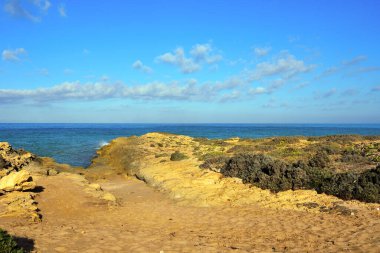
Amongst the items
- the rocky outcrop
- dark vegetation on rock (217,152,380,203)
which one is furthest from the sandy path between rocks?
the rocky outcrop

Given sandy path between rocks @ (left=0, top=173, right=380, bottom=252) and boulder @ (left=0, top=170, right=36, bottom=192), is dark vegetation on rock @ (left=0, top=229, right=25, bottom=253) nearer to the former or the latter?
sandy path between rocks @ (left=0, top=173, right=380, bottom=252)

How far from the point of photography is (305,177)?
669 inches

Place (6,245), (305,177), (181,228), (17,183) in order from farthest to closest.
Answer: (305,177), (17,183), (181,228), (6,245)

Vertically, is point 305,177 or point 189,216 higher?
point 305,177

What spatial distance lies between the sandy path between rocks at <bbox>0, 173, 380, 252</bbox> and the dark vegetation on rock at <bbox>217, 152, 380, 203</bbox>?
2361mm

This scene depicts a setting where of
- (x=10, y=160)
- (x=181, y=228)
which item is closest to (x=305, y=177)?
(x=181, y=228)

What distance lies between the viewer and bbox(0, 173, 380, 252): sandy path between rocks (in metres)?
10.1

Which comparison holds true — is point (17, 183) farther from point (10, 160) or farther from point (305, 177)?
point (305, 177)

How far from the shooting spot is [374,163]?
2006 centimetres

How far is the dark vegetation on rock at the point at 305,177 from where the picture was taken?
14.7 meters

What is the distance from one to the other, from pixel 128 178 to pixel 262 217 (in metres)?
14.9

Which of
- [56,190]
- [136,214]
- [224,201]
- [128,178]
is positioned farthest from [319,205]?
[128,178]

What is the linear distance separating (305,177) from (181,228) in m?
7.60

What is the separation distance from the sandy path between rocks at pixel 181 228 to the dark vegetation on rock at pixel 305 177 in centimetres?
236
